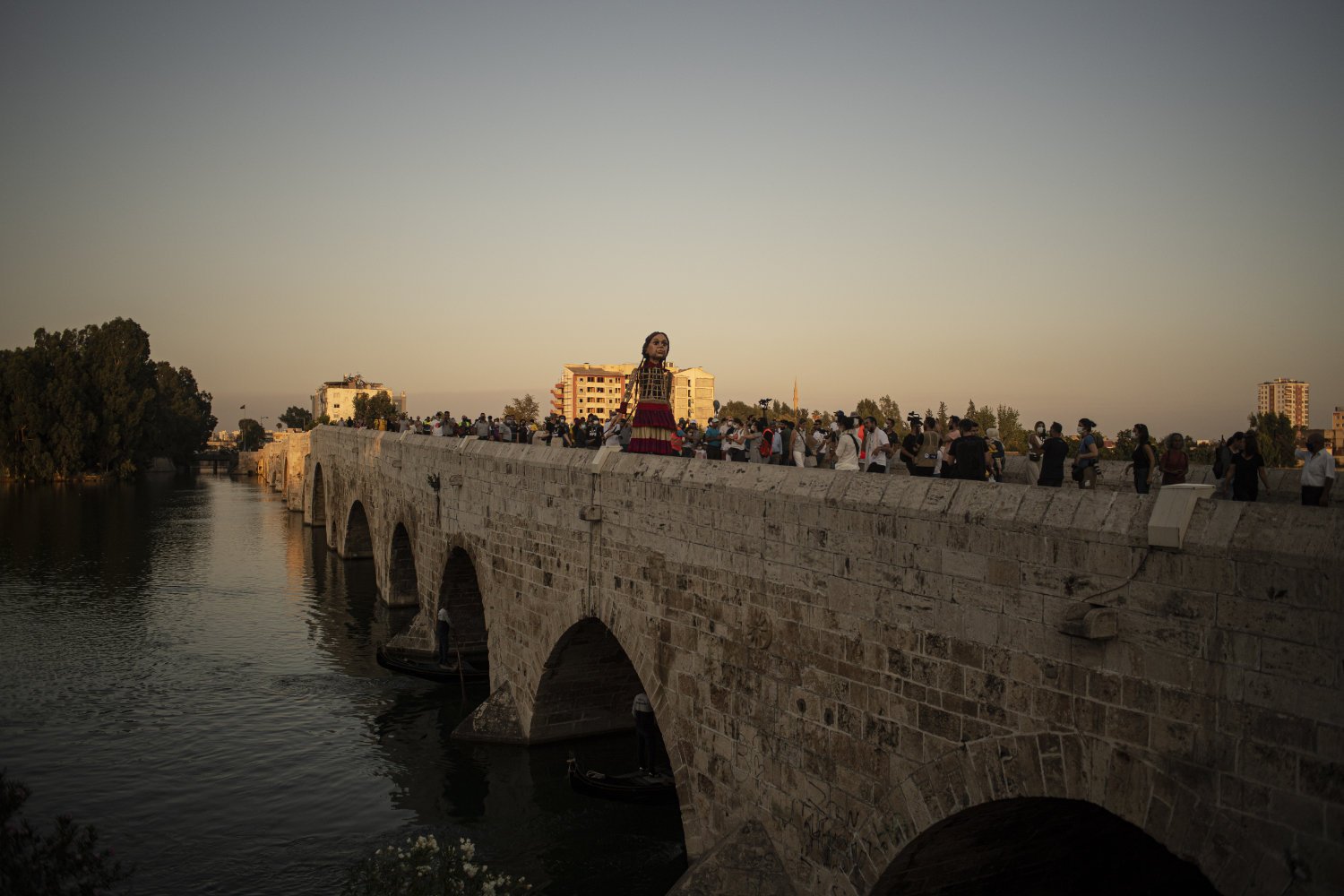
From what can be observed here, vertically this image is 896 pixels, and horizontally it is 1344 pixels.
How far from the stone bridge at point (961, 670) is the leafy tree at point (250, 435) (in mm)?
152466

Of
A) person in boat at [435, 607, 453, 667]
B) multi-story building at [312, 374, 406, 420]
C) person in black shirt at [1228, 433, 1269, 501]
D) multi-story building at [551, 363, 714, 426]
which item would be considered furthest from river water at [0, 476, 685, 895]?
multi-story building at [312, 374, 406, 420]

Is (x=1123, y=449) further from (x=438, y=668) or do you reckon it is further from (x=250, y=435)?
(x=250, y=435)

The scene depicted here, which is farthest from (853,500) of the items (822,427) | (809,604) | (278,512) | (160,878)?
(278,512)

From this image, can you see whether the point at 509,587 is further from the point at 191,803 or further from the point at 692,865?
the point at 692,865

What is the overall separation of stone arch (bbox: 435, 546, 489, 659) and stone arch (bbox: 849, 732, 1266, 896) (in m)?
13.5

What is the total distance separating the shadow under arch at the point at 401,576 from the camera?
27500 mm

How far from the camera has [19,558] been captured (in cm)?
3434

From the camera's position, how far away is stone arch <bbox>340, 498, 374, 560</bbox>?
1435 inches

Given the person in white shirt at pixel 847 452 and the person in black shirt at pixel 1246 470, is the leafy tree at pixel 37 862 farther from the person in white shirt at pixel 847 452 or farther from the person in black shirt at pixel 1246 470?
the person in black shirt at pixel 1246 470

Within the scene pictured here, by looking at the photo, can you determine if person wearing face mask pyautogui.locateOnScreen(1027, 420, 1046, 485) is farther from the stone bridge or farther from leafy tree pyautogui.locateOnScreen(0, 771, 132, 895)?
leafy tree pyautogui.locateOnScreen(0, 771, 132, 895)

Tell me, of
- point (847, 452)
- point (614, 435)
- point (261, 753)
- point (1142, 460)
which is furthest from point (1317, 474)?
point (261, 753)

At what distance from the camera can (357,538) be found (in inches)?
1464

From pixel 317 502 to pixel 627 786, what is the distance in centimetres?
4019

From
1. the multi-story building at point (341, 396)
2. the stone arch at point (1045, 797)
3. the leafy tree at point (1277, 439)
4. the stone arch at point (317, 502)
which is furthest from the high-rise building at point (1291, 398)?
the multi-story building at point (341, 396)
